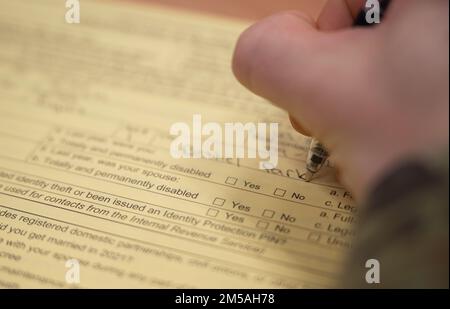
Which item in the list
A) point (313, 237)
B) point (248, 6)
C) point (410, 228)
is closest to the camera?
point (410, 228)

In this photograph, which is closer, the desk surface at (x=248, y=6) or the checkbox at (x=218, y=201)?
the checkbox at (x=218, y=201)

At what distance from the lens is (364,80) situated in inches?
12.3

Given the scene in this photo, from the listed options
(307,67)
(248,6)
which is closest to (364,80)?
(307,67)

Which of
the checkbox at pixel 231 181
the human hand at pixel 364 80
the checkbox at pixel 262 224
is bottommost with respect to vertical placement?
the checkbox at pixel 262 224

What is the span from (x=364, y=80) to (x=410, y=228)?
0.31ft

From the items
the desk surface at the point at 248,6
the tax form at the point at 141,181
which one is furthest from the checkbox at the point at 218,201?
the desk surface at the point at 248,6

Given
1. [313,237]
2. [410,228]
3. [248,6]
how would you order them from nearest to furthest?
[410,228]
[313,237]
[248,6]

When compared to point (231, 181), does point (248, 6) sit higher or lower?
higher

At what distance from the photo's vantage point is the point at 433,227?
0.26m

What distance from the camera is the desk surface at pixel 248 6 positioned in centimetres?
71

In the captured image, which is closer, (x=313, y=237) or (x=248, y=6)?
(x=313, y=237)

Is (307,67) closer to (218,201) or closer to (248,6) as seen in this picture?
(218,201)

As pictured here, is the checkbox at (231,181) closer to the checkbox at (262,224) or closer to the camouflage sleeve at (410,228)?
the checkbox at (262,224)

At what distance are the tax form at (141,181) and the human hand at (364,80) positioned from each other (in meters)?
0.09
